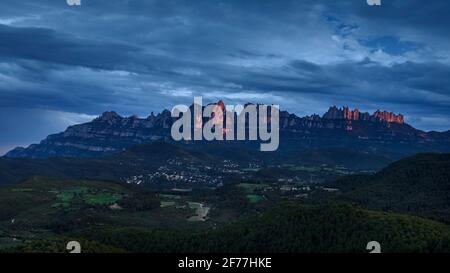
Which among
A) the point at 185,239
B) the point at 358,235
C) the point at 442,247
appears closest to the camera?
the point at 442,247

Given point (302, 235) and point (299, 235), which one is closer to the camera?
point (302, 235)

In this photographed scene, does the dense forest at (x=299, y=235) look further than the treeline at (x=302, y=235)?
No

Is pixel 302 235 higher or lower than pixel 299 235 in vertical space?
higher

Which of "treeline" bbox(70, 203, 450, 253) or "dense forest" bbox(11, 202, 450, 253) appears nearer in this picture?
"dense forest" bbox(11, 202, 450, 253)
